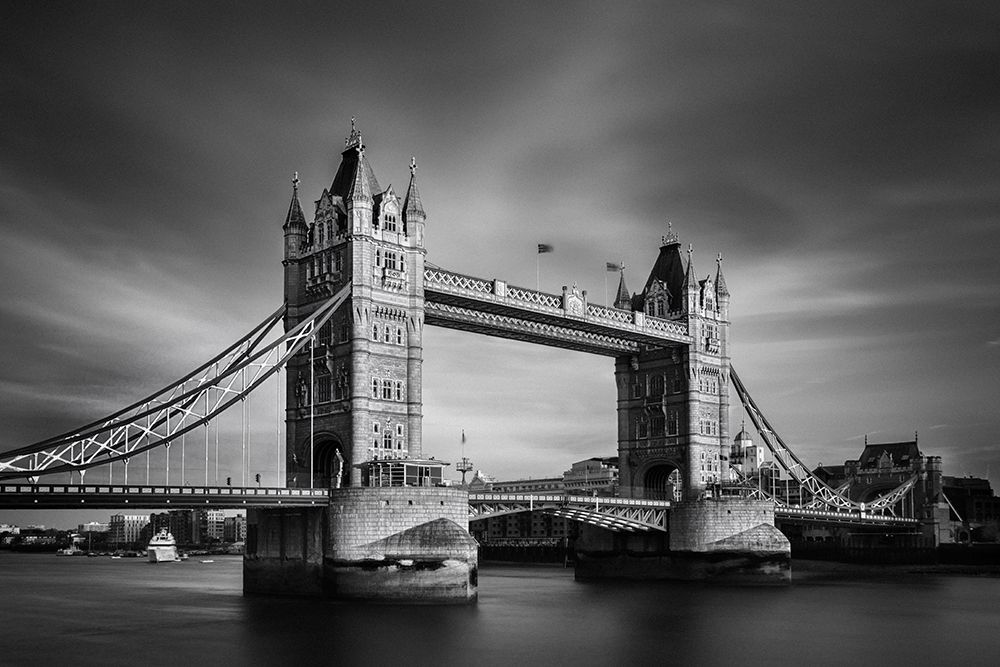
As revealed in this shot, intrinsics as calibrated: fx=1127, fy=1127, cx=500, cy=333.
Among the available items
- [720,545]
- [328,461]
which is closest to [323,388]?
[328,461]

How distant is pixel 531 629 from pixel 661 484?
47.9m

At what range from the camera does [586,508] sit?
8300cm

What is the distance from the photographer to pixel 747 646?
49.8 metres

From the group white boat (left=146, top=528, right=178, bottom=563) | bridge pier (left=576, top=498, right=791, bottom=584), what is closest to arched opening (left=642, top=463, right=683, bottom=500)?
bridge pier (left=576, top=498, right=791, bottom=584)

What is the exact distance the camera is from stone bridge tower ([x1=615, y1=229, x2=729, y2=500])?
94.7 meters

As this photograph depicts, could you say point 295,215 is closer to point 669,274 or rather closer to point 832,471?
point 669,274

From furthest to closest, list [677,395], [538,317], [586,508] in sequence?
1. [677,395]
2. [586,508]
3. [538,317]

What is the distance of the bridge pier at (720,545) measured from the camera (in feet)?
285

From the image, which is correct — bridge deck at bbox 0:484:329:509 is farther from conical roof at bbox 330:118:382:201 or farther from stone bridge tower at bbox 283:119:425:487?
conical roof at bbox 330:118:382:201

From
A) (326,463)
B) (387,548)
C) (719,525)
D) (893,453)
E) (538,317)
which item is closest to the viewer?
(387,548)

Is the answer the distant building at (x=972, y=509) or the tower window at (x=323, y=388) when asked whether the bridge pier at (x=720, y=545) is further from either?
the distant building at (x=972, y=509)

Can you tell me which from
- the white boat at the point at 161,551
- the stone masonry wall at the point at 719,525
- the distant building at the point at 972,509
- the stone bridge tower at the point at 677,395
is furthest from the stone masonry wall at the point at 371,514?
the white boat at the point at 161,551

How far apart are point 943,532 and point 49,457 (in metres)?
107

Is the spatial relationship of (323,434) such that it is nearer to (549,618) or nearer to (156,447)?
(156,447)
